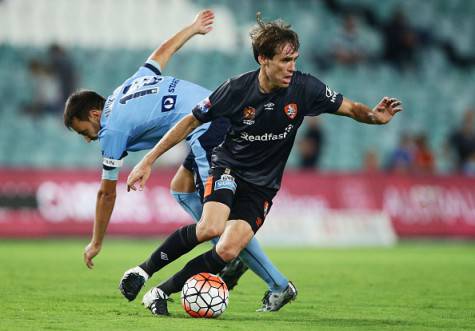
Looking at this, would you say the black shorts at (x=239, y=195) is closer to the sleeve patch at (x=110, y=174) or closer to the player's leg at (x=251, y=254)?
the player's leg at (x=251, y=254)

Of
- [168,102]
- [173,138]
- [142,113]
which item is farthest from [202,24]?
[173,138]

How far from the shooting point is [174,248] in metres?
6.77

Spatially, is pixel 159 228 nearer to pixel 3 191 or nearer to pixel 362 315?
pixel 3 191

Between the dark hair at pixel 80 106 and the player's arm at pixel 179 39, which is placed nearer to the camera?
the dark hair at pixel 80 106

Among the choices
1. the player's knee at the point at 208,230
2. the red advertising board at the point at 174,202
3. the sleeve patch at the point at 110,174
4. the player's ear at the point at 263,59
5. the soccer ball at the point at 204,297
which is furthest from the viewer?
the red advertising board at the point at 174,202

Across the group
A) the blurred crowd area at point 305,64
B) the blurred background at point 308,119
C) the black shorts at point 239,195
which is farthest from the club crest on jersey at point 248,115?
the blurred crowd area at point 305,64

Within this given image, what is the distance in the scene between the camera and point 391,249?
1517 centimetres

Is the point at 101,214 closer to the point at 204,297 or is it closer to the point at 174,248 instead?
the point at 174,248

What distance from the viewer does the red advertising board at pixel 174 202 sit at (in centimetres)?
1551

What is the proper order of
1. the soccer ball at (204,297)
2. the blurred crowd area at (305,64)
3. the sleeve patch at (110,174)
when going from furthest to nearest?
the blurred crowd area at (305,64) < the sleeve patch at (110,174) < the soccer ball at (204,297)

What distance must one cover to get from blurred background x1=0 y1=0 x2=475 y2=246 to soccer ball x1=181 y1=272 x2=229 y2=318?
927cm

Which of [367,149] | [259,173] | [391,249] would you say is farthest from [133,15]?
[259,173]

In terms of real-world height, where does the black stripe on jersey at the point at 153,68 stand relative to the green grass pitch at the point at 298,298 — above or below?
above

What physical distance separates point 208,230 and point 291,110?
1081 mm
